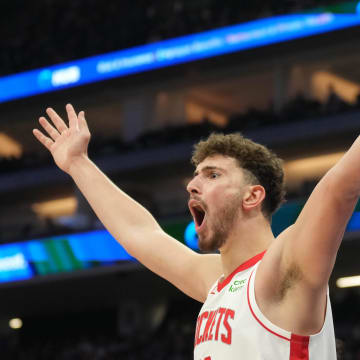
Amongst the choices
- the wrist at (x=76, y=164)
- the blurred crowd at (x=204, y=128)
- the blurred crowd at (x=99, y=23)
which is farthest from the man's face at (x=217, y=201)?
the blurred crowd at (x=99, y=23)

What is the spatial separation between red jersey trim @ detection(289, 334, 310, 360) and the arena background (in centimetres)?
1587

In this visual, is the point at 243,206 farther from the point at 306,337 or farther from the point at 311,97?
the point at 311,97

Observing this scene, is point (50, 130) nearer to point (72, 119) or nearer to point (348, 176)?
point (72, 119)

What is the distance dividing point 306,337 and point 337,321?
17262mm

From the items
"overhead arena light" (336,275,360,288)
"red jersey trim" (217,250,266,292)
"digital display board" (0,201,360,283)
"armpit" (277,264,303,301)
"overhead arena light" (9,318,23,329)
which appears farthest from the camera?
"overhead arena light" (9,318,23,329)

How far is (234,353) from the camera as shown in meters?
3.00

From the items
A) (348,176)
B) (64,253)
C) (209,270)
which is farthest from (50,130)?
(64,253)

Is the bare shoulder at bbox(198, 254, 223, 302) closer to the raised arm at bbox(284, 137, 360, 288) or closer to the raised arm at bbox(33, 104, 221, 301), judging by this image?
the raised arm at bbox(33, 104, 221, 301)

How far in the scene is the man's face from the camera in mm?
3357

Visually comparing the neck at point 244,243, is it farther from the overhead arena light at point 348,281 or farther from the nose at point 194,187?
the overhead arena light at point 348,281

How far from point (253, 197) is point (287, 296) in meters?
0.61

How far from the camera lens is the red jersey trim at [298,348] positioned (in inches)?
114

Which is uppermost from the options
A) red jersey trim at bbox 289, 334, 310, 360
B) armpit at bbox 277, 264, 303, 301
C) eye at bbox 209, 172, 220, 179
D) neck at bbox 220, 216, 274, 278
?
eye at bbox 209, 172, 220, 179

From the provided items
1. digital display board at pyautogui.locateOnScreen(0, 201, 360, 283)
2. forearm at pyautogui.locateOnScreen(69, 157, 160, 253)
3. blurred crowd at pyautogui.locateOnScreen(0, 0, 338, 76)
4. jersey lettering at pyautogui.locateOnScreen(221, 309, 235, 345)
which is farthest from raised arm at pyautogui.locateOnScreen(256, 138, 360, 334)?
blurred crowd at pyautogui.locateOnScreen(0, 0, 338, 76)
